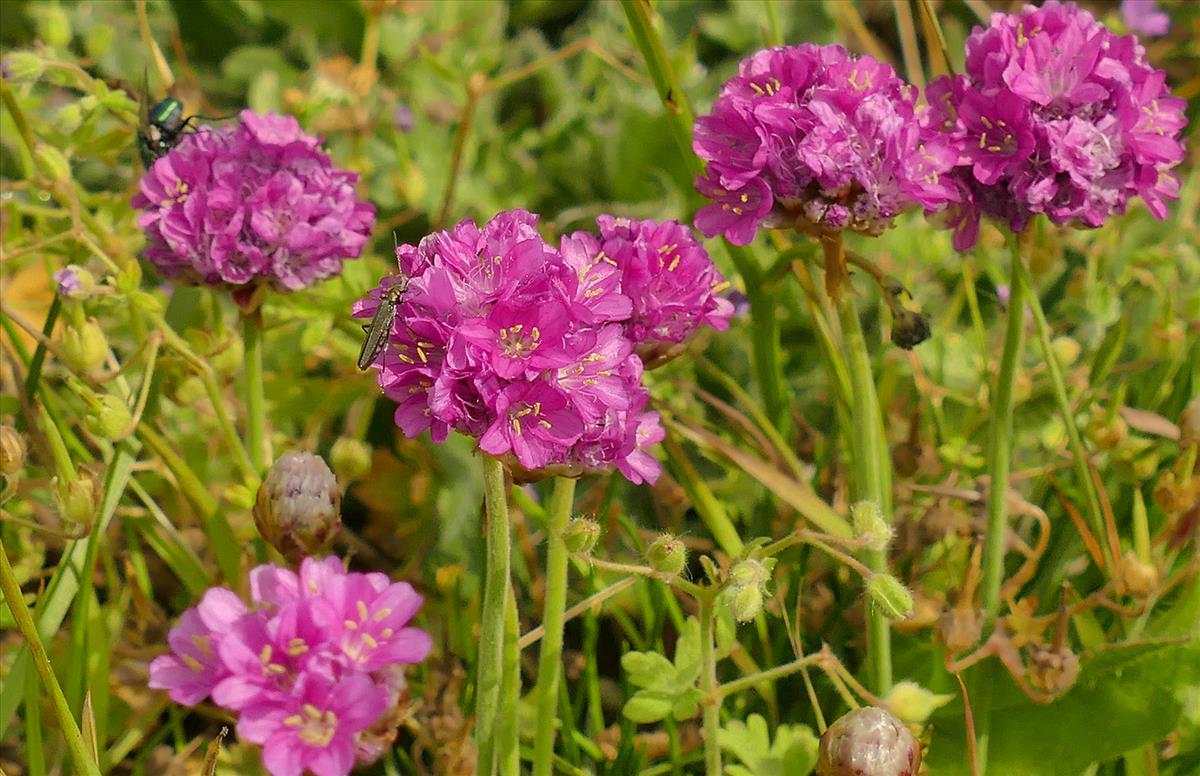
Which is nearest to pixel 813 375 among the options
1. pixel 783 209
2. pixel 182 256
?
pixel 783 209

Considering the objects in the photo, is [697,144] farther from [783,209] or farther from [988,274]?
[988,274]

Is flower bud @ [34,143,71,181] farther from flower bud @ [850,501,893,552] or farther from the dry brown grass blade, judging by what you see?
flower bud @ [850,501,893,552]

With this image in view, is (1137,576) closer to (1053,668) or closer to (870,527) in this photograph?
(1053,668)

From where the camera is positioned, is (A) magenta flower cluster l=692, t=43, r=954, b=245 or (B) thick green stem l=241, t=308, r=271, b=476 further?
(B) thick green stem l=241, t=308, r=271, b=476

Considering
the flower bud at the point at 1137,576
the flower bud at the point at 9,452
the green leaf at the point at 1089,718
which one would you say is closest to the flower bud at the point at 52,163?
the flower bud at the point at 9,452

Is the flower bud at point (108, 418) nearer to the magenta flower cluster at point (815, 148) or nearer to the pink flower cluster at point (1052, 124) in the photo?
the magenta flower cluster at point (815, 148)

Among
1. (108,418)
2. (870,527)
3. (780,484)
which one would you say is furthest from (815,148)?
(108,418)

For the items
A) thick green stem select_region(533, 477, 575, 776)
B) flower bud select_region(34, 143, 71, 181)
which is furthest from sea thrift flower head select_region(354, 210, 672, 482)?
flower bud select_region(34, 143, 71, 181)
